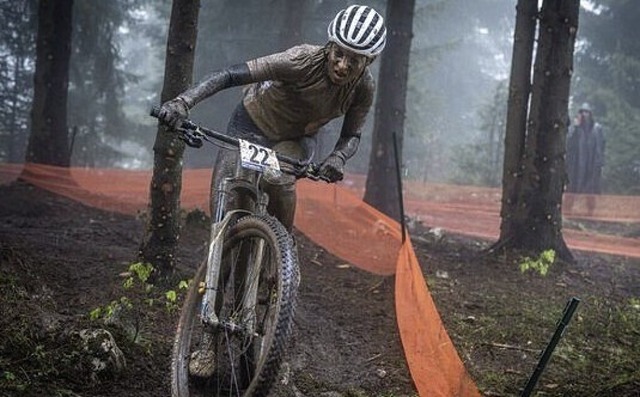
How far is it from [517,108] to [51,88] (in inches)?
307

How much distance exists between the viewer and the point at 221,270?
338 cm

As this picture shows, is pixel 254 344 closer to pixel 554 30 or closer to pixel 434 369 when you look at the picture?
pixel 434 369

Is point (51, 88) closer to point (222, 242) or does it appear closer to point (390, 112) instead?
point (390, 112)

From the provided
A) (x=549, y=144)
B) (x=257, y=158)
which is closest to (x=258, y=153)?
(x=257, y=158)

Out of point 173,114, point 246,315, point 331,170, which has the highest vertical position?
point 173,114

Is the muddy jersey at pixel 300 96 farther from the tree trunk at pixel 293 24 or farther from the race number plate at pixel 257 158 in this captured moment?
the tree trunk at pixel 293 24

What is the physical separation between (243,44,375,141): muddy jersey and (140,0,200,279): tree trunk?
129cm

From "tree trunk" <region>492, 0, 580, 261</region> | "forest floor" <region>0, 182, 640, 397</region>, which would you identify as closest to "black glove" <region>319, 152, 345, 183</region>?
"forest floor" <region>0, 182, 640, 397</region>

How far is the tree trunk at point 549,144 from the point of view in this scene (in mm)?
7547

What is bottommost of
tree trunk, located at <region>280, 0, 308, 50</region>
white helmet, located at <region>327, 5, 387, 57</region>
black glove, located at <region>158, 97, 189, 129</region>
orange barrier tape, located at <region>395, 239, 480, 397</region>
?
orange barrier tape, located at <region>395, 239, 480, 397</region>

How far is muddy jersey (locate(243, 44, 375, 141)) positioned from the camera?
11.4 ft

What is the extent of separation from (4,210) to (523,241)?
266 inches

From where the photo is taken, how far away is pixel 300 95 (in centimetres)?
362

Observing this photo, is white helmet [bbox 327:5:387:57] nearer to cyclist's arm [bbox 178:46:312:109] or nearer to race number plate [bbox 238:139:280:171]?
cyclist's arm [bbox 178:46:312:109]
